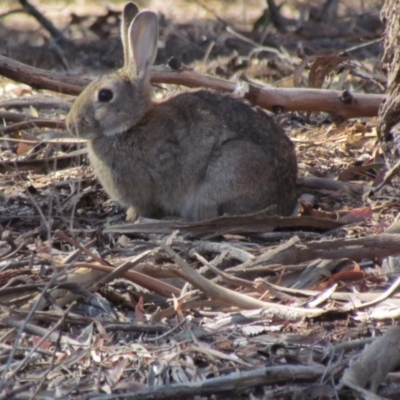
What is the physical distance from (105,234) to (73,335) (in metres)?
1.52

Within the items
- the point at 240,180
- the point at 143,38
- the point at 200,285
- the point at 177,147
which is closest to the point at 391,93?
the point at 240,180

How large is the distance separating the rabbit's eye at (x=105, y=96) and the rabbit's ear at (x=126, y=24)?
301 millimetres

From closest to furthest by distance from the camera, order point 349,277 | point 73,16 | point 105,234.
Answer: point 349,277 → point 105,234 → point 73,16

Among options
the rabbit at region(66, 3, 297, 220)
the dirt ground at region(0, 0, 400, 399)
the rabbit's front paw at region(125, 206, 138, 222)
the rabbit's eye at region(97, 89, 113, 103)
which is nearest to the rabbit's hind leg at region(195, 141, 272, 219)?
the rabbit at region(66, 3, 297, 220)

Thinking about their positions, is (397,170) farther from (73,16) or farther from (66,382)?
(73,16)

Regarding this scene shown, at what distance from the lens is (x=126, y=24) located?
22.3ft

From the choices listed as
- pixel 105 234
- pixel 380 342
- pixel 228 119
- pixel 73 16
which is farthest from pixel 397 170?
pixel 73 16

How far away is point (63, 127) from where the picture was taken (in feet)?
24.7

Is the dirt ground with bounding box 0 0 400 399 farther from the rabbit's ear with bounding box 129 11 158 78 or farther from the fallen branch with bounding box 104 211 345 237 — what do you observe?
the rabbit's ear with bounding box 129 11 158 78

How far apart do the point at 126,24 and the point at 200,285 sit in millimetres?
2923

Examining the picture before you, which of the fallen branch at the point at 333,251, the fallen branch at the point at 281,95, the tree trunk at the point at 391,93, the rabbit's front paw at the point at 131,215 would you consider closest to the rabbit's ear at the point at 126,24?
the fallen branch at the point at 281,95

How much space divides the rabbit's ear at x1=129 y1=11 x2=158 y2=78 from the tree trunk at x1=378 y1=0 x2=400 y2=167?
1581mm

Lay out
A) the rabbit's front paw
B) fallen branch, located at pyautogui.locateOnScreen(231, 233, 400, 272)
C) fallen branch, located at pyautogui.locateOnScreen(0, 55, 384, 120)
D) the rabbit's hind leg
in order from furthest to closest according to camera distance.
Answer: fallen branch, located at pyautogui.locateOnScreen(0, 55, 384, 120)
the rabbit's front paw
the rabbit's hind leg
fallen branch, located at pyautogui.locateOnScreen(231, 233, 400, 272)

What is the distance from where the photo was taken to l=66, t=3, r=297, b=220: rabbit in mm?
6184
